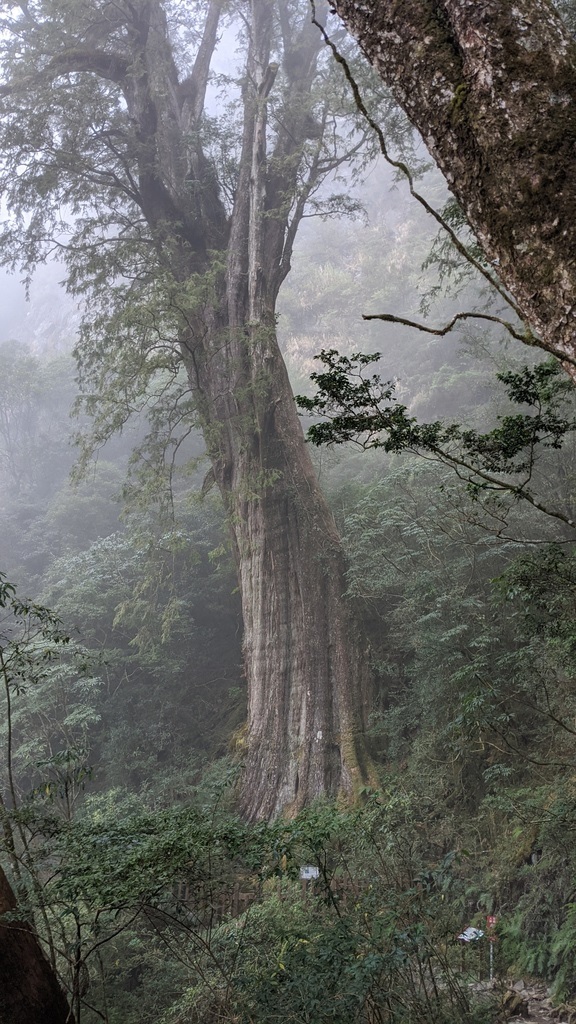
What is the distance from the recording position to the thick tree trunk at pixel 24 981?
113 inches

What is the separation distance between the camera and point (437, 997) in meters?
3.14

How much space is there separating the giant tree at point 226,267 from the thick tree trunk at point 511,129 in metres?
6.20

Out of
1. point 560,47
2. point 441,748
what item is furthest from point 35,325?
point 560,47

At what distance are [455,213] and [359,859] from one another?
450 cm

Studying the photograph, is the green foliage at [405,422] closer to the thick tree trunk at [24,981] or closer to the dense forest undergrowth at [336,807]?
the dense forest undergrowth at [336,807]

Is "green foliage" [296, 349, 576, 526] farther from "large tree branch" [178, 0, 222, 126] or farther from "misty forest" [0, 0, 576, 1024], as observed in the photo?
"large tree branch" [178, 0, 222, 126]

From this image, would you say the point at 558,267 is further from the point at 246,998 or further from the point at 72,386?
the point at 72,386

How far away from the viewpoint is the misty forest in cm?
202

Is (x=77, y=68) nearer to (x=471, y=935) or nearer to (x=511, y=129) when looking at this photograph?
(x=511, y=129)

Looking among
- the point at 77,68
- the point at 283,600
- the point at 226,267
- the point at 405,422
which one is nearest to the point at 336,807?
the point at 405,422

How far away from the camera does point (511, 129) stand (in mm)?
1536

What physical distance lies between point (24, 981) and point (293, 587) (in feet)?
18.0

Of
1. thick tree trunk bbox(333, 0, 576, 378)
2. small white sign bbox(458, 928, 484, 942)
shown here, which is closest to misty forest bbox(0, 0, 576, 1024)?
thick tree trunk bbox(333, 0, 576, 378)

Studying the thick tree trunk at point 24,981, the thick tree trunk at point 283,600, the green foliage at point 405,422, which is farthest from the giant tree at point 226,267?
the green foliage at point 405,422
